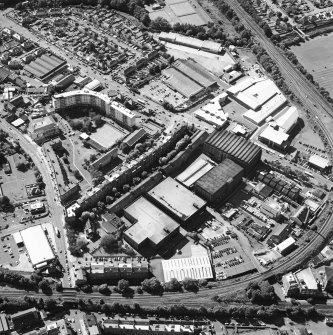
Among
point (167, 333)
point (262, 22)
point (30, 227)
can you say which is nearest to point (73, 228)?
point (30, 227)

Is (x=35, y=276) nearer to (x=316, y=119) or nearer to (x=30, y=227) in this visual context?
(x=30, y=227)

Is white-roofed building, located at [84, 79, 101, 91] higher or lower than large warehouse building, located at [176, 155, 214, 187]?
higher

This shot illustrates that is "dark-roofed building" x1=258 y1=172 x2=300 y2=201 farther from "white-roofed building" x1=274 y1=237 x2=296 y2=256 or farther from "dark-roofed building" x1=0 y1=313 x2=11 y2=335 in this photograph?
"dark-roofed building" x1=0 y1=313 x2=11 y2=335

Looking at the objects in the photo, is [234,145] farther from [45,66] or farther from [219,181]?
[45,66]

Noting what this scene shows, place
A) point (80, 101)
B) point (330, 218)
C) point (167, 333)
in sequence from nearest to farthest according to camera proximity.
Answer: point (167, 333), point (330, 218), point (80, 101)

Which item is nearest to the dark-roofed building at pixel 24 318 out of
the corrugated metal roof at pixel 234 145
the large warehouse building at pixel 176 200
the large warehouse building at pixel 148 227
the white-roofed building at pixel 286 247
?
the large warehouse building at pixel 148 227

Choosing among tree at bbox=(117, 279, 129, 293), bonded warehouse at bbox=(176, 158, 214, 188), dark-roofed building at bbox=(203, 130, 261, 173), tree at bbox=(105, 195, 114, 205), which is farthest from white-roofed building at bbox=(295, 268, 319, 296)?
tree at bbox=(105, 195, 114, 205)
